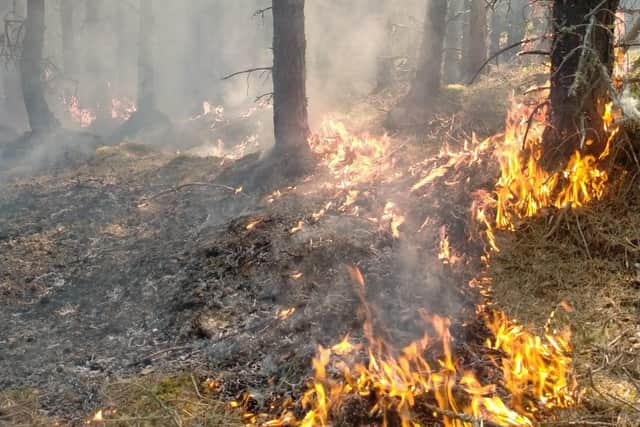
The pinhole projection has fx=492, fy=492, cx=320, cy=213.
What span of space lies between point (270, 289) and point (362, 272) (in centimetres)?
105

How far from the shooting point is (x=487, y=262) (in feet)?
16.0

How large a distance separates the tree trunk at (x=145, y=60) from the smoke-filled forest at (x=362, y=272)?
1079 cm

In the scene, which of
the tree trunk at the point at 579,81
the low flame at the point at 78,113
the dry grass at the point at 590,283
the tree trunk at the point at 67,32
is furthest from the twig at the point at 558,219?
the tree trunk at the point at 67,32

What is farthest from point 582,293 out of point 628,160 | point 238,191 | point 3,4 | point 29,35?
point 3,4

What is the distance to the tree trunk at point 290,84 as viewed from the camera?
894 cm

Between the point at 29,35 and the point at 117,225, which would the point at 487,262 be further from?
the point at 29,35

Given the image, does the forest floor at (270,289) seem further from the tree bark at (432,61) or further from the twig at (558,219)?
the tree bark at (432,61)

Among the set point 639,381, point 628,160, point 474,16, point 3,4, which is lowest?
point 639,381

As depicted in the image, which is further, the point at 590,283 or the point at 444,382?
the point at 590,283

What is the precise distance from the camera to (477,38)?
13.5 metres

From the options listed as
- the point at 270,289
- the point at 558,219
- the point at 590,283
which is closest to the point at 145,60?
the point at 270,289

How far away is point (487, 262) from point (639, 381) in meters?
1.76

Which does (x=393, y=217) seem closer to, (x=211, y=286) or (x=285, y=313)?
(x=285, y=313)

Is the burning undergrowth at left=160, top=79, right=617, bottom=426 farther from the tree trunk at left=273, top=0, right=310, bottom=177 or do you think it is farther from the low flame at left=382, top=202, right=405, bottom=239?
the tree trunk at left=273, top=0, right=310, bottom=177
